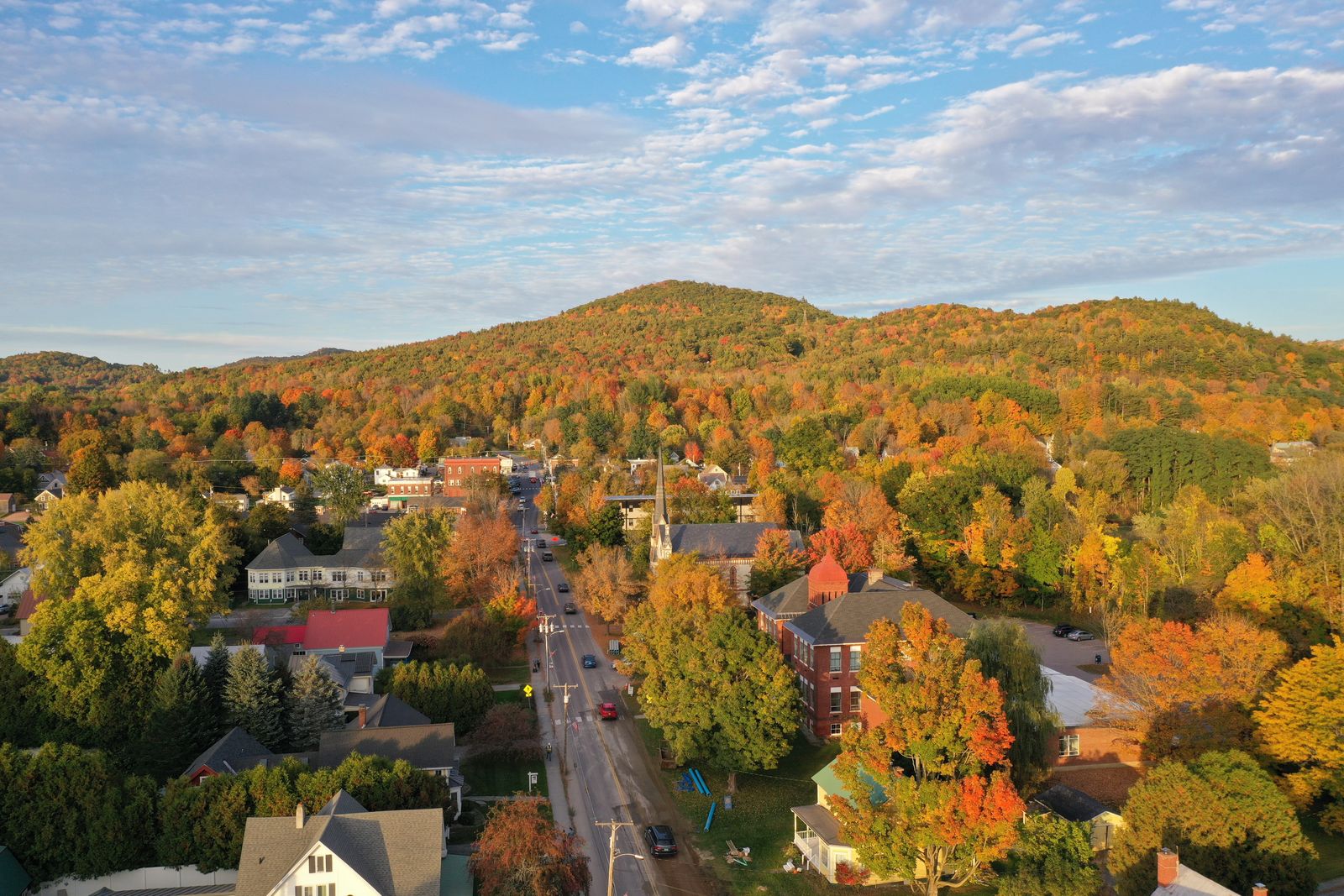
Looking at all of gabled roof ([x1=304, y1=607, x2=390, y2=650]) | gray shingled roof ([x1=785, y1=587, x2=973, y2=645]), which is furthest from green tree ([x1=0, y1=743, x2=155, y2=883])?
gray shingled roof ([x1=785, y1=587, x2=973, y2=645])

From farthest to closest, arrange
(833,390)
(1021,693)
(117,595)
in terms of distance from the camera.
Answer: (833,390) < (117,595) < (1021,693)

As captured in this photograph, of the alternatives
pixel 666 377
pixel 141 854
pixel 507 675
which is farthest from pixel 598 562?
pixel 666 377

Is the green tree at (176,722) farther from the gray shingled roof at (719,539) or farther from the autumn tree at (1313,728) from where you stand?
the autumn tree at (1313,728)

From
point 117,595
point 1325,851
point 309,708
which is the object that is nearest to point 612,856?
point 309,708

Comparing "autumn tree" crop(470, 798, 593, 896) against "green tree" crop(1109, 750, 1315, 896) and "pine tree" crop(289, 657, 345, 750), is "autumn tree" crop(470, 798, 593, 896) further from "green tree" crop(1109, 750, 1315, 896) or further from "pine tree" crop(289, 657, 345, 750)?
"pine tree" crop(289, 657, 345, 750)

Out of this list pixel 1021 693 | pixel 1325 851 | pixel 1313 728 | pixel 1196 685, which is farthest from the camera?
pixel 1196 685

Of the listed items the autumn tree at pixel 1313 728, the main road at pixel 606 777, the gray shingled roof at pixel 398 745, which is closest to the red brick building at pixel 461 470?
the main road at pixel 606 777

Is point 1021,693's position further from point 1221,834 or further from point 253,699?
point 253,699
